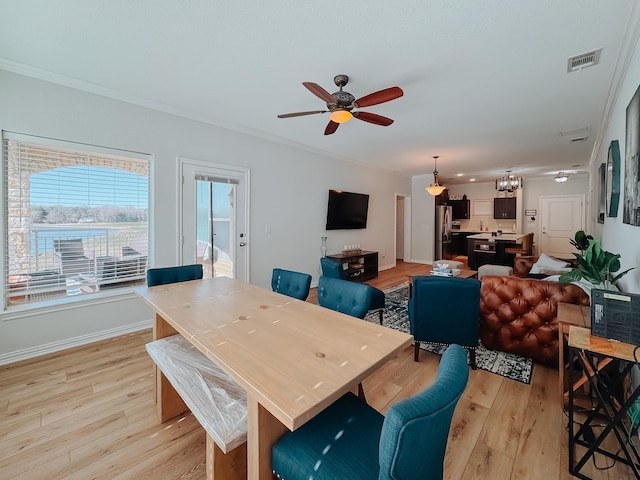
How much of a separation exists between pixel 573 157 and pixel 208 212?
728 cm

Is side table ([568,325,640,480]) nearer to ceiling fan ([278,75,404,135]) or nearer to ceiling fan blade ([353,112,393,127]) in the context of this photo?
ceiling fan ([278,75,404,135])

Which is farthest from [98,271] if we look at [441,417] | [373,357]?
[441,417]

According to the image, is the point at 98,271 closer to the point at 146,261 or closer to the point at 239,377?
the point at 146,261

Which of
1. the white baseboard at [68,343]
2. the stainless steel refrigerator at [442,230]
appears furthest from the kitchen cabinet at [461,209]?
the white baseboard at [68,343]

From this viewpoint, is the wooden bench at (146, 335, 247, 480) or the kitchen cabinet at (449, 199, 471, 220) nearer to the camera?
the wooden bench at (146, 335, 247, 480)

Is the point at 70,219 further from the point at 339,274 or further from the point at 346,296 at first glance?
the point at 339,274

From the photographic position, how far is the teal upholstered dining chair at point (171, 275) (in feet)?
7.95

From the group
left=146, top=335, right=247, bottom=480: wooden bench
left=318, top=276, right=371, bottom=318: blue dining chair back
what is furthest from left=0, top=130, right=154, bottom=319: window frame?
left=318, top=276, right=371, bottom=318: blue dining chair back

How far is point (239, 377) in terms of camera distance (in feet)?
3.24

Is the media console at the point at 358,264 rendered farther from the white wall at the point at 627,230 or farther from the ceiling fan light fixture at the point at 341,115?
the white wall at the point at 627,230

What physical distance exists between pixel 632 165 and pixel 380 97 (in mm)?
1847

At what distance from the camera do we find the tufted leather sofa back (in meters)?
A: 2.37

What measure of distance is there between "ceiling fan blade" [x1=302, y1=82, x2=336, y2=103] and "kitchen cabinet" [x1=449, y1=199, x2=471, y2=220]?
8.62 m

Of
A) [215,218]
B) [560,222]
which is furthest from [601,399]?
[560,222]
